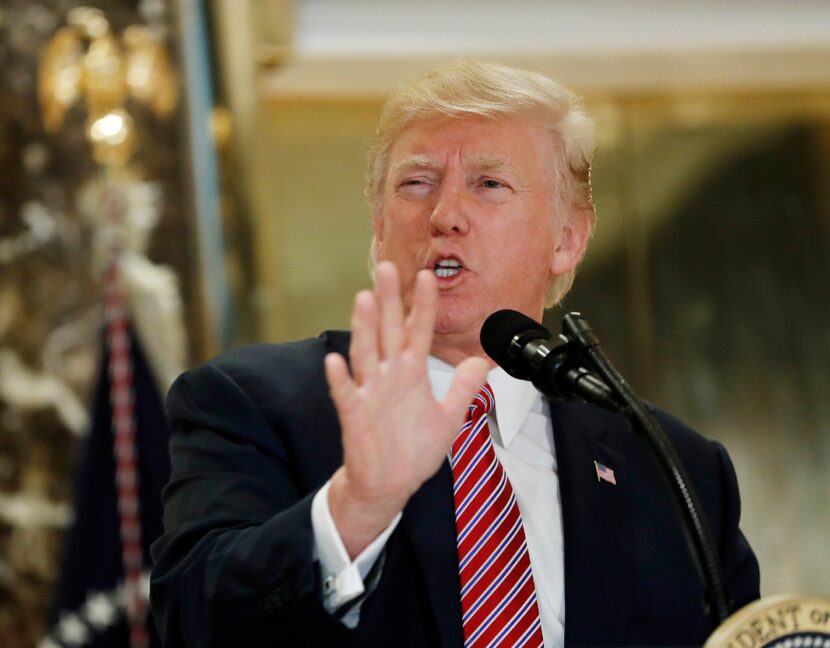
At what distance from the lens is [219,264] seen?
5.06 metres

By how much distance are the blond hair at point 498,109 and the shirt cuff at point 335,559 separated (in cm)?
96

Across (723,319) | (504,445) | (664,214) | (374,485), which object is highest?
(374,485)

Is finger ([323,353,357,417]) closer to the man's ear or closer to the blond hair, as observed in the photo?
the blond hair

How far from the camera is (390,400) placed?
1.51 m

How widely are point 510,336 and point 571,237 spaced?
0.85 meters

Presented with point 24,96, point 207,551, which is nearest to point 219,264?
Result: point 24,96

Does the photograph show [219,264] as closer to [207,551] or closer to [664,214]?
[664,214]

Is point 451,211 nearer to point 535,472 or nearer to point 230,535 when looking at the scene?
point 535,472

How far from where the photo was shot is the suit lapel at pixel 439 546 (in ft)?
6.19

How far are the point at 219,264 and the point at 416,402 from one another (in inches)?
143

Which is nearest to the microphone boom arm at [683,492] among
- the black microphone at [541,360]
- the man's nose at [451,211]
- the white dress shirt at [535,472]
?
the black microphone at [541,360]

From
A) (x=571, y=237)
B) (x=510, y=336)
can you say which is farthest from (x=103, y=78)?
(x=510, y=336)

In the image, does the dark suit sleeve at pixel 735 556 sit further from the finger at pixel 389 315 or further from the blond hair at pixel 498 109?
the finger at pixel 389 315

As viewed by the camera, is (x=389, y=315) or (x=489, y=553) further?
(x=489, y=553)
